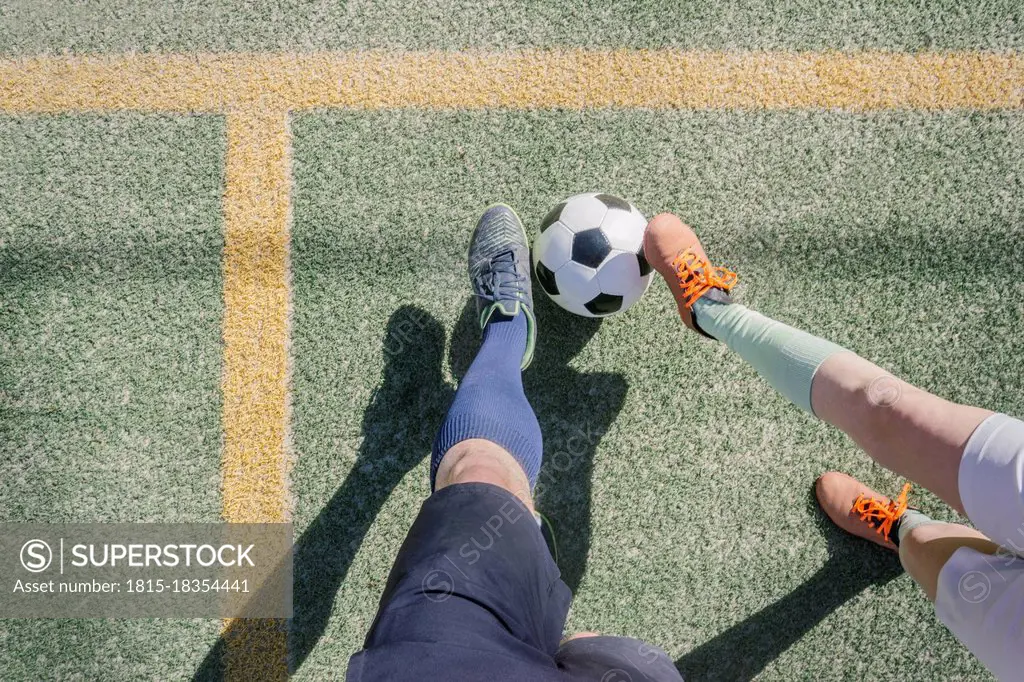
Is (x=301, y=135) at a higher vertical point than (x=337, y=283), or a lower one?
higher

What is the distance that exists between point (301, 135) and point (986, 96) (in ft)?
8.63

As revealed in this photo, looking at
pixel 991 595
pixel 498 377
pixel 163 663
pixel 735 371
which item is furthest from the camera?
pixel 735 371

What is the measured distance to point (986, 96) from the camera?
258cm

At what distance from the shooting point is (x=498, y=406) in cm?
210

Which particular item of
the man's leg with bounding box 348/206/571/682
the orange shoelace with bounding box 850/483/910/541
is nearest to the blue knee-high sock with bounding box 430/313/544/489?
the man's leg with bounding box 348/206/571/682

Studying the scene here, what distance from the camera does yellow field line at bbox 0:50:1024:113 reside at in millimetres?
2572

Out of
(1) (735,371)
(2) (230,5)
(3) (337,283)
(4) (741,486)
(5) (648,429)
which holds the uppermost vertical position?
(2) (230,5)

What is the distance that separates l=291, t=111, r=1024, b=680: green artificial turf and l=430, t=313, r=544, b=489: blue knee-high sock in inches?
9.2

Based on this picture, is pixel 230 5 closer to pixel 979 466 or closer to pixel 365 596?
pixel 365 596

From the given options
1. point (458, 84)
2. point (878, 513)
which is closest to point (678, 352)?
point (878, 513)

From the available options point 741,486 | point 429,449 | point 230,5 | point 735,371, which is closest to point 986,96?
point 735,371

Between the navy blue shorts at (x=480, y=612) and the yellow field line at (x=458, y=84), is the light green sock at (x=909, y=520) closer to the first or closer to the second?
the navy blue shorts at (x=480, y=612)

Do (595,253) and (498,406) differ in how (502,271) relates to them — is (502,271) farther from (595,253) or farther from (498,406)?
(498,406)

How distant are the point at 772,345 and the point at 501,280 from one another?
3.03 feet
